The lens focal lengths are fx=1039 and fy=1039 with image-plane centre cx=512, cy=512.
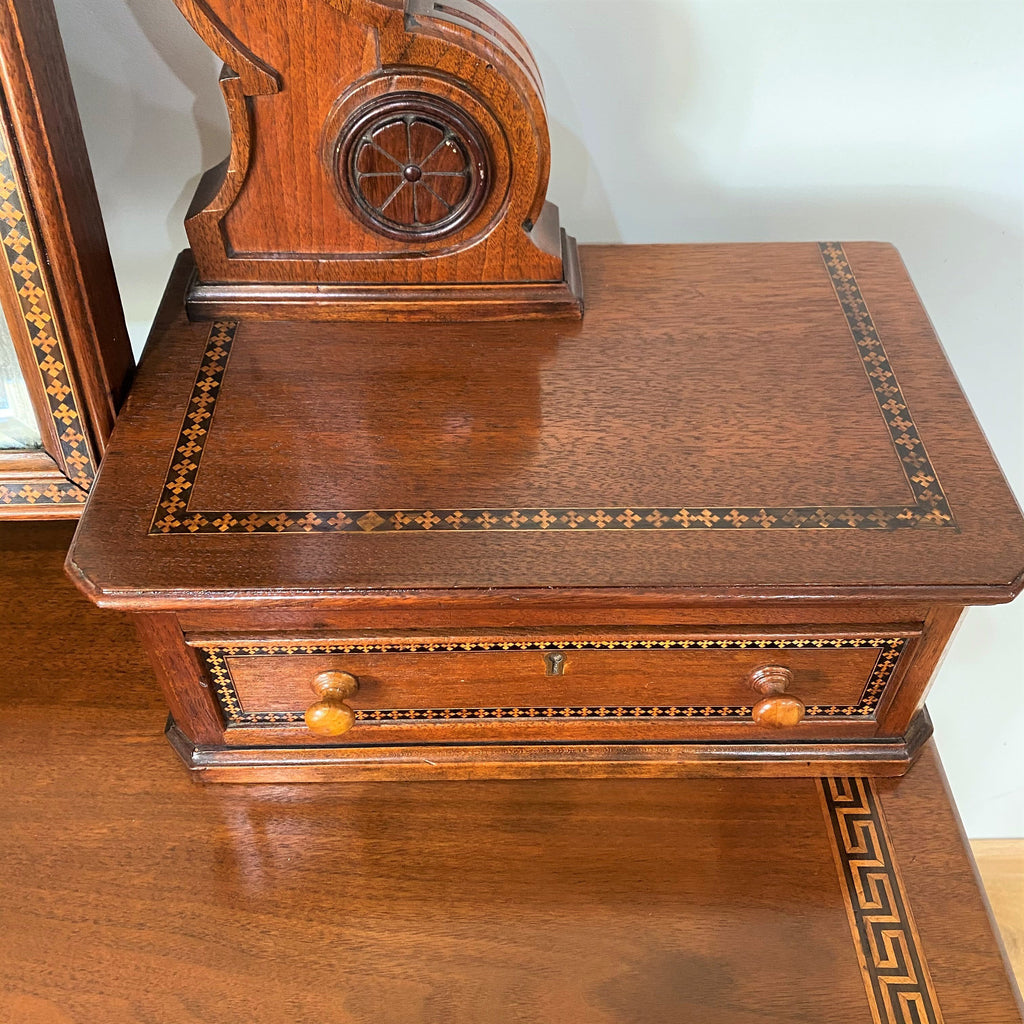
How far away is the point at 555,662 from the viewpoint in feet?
3.01

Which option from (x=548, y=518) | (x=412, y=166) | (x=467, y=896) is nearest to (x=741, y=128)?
(x=412, y=166)

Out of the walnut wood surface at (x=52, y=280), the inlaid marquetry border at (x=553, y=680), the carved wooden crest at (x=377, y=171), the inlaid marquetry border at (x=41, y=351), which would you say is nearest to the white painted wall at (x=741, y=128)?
the carved wooden crest at (x=377, y=171)

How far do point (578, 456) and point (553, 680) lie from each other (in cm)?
21

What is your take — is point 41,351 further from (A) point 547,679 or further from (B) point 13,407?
(A) point 547,679

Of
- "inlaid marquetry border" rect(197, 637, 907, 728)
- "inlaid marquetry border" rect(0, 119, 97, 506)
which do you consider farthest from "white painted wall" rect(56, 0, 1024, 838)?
"inlaid marquetry border" rect(197, 637, 907, 728)

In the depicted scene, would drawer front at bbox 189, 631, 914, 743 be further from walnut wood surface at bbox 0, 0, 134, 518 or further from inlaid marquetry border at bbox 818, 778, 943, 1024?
walnut wood surface at bbox 0, 0, 134, 518

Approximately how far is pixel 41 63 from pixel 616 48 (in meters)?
0.60

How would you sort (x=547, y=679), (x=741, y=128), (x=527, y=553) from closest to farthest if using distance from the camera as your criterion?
(x=527, y=553) → (x=547, y=679) → (x=741, y=128)

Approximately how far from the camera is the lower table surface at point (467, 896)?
85 cm

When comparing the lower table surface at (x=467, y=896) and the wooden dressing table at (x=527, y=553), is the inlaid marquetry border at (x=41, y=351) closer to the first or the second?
the wooden dressing table at (x=527, y=553)

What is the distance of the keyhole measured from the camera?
0.91 metres

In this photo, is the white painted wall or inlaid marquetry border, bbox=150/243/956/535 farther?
the white painted wall

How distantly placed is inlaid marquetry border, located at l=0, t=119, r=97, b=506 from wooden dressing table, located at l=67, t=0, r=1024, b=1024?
0.07 meters

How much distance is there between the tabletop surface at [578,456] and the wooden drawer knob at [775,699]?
0.13 meters
